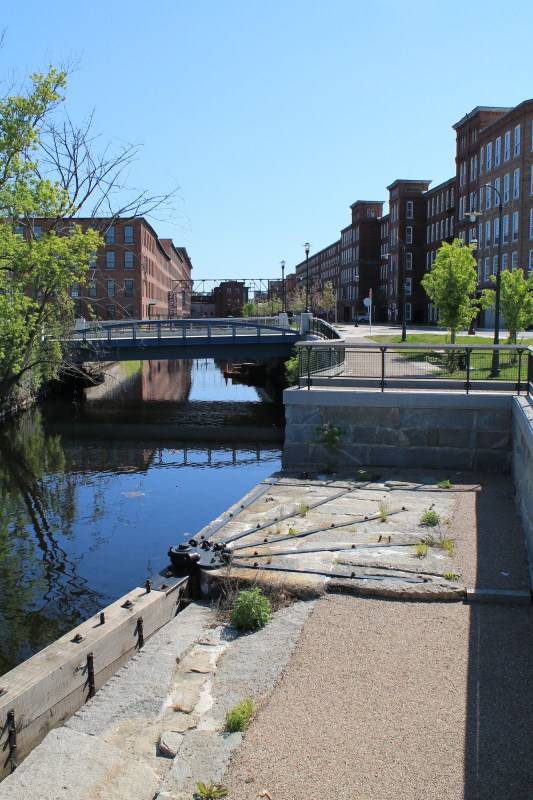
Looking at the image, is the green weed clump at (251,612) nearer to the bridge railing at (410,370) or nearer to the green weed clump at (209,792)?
the green weed clump at (209,792)

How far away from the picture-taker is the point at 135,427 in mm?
30938

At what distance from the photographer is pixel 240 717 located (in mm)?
5758

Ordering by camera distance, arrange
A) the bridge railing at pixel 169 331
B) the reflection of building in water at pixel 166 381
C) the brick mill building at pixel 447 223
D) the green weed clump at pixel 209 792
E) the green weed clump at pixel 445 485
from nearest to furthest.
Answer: the green weed clump at pixel 209 792 → the green weed clump at pixel 445 485 → the bridge railing at pixel 169 331 → the reflection of building in water at pixel 166 381 → the brick mill building at pixel 447 223

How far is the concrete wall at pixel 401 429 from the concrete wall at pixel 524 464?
65 centimetres

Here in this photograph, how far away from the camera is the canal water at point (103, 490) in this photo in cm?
1144

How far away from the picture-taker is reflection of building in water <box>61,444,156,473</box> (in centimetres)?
2223

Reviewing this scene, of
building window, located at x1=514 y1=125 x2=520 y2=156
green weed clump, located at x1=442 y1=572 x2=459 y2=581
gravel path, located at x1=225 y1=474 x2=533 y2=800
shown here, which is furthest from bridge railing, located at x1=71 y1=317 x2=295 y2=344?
building window, located at x1=514 y1=125 x2=520 y2=156

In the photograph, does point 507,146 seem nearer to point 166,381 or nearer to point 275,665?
point 166,381

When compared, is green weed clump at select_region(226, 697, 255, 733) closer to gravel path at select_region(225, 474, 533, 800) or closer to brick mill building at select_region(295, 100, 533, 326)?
gravel path at select_region(225, 474, 533, 800)

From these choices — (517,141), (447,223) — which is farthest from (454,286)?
(447,223)

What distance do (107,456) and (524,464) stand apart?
16048mm

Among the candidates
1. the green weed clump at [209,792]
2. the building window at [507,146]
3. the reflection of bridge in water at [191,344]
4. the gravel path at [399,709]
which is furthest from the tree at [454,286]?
the building window at [507,146]

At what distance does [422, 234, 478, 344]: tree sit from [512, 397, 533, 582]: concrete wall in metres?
14.7

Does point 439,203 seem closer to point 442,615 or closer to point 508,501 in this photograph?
point 508,501
